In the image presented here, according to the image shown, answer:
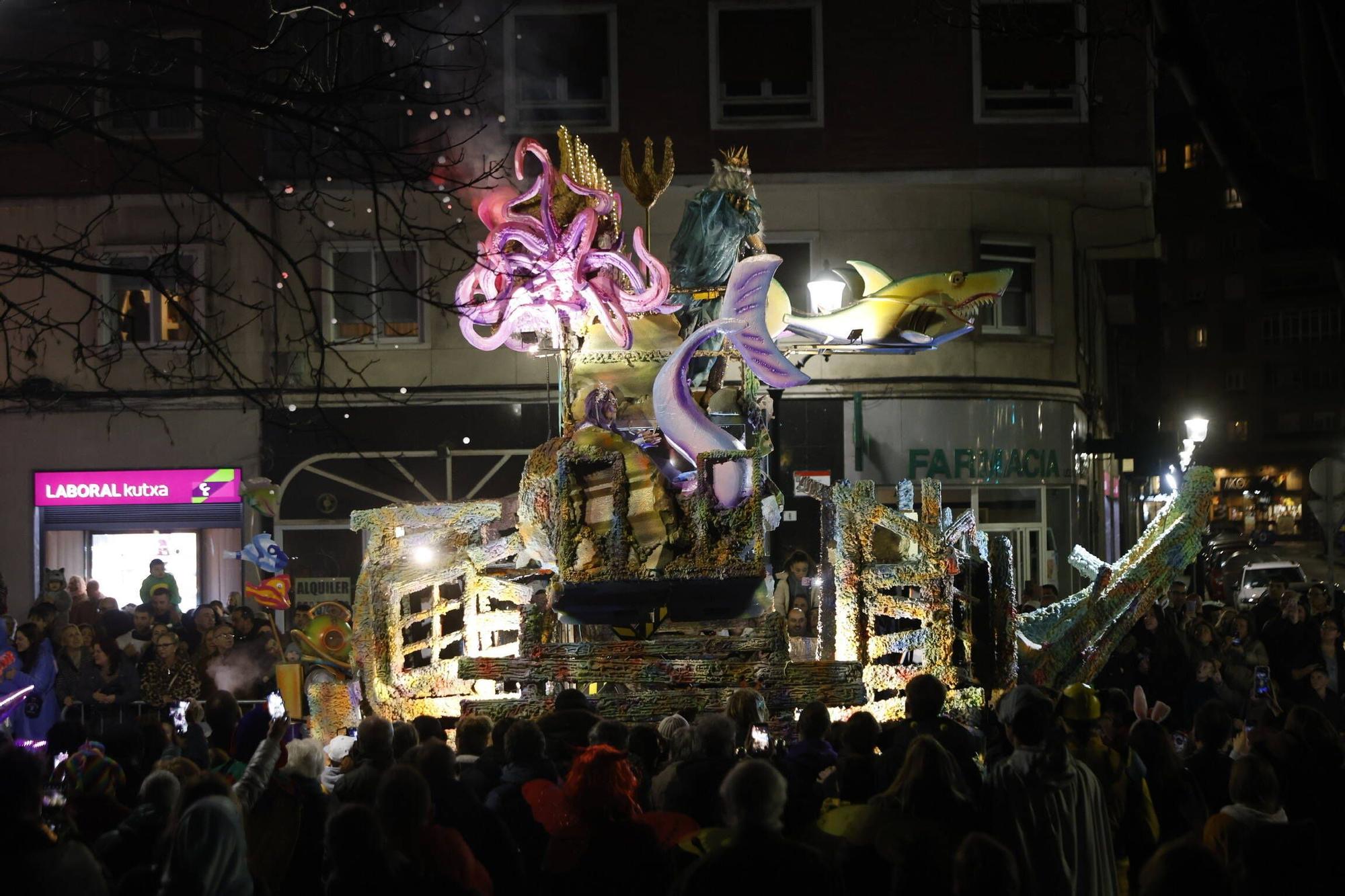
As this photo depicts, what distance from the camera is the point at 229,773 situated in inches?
313

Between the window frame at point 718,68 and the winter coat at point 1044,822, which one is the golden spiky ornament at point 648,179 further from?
the window frame at point 718,68

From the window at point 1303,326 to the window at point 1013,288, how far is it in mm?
81812

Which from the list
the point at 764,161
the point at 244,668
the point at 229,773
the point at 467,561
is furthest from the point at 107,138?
the point at 764,161

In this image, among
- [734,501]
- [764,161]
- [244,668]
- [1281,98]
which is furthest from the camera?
[764,161]

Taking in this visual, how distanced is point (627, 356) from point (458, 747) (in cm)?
489

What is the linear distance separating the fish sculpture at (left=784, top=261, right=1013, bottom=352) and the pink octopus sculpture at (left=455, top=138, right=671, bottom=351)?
4.18 feet

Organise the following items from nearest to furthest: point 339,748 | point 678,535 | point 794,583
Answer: point 339,748 → point 678,535 → point 794,583

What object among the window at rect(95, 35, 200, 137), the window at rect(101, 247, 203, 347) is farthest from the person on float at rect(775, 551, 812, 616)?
the window at rect(101, 247, 203, 347)

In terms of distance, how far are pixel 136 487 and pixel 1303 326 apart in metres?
89.3

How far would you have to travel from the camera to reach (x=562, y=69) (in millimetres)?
24047

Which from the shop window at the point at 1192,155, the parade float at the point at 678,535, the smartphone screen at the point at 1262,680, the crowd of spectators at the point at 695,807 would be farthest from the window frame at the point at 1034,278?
the shop window at the point at 1192,155

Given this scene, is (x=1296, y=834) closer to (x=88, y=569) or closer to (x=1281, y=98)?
(x=1281, y=98)

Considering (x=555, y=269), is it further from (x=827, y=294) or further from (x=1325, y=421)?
(x=1325, y=421)

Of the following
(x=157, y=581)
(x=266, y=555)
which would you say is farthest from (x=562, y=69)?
(x=266, y=555)
